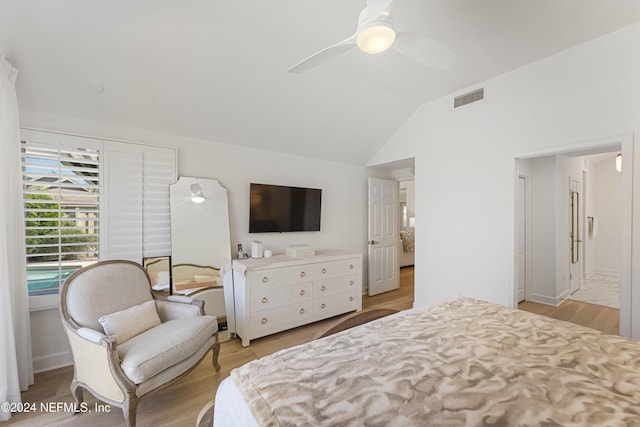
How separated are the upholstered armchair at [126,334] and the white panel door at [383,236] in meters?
2.87

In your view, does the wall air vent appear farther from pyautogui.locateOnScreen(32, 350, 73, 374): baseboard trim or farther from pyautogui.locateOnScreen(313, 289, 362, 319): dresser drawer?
pyautogui.locateOnScreen(32, 350, 73, 374): baseboard trim

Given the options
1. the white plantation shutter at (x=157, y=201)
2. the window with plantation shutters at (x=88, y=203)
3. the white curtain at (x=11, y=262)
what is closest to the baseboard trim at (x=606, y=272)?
the white plantation shutter at (x=157, y=201)

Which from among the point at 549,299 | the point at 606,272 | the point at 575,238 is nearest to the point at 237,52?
the point at 549,299

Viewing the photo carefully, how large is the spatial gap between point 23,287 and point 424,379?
9.53ft

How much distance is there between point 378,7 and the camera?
1.28m

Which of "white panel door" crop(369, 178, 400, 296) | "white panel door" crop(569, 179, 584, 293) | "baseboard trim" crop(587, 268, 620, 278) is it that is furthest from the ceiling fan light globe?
"baseboard trim" crop(587, 268, 620, 278)

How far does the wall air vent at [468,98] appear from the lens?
2958mm

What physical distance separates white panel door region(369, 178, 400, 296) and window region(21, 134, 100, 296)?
3.59 meters

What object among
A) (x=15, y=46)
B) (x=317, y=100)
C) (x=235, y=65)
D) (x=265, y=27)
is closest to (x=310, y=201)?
(x=317, y=100)

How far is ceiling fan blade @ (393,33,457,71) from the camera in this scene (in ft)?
4.83

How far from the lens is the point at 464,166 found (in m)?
3.12

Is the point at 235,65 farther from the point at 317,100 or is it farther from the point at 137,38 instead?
the point at 317,100

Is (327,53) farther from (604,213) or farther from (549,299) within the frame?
(604,213)

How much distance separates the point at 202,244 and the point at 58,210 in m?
1.23
